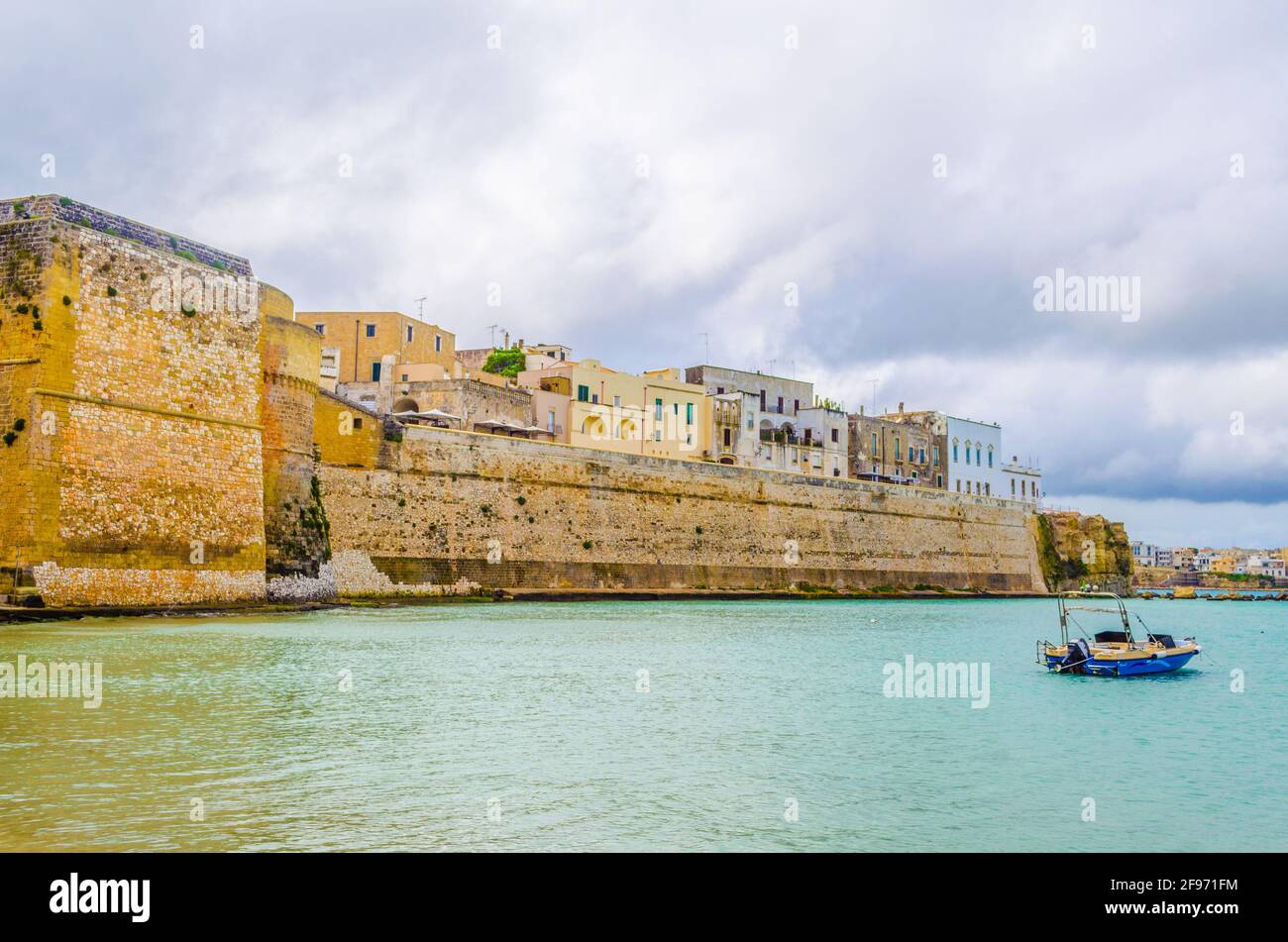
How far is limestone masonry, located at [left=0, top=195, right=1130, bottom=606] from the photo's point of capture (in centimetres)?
1970

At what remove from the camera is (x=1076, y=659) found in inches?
725

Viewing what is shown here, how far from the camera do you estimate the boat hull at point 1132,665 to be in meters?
18.3

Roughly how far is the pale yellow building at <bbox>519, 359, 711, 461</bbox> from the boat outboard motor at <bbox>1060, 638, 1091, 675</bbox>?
2506 centimetres

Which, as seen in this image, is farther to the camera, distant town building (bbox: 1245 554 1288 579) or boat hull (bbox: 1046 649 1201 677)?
distant town building (bbox: 1245 554 1288 579)

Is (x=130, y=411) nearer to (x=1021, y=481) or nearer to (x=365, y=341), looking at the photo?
(x=365, y=341)

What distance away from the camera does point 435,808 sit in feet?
26.0

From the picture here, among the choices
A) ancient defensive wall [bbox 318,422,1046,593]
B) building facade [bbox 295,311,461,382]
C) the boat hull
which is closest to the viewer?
the boat hull

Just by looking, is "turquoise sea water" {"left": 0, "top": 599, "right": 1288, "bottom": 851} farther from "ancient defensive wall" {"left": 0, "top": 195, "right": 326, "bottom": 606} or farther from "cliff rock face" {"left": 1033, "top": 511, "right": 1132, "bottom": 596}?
"cliff rock face" {"left": 1033, "top": 511, "right": 1132, "bottom": 596}

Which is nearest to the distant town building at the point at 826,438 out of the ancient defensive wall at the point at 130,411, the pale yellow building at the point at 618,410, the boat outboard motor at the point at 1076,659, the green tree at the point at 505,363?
the pale yellow building at the point at 618,410

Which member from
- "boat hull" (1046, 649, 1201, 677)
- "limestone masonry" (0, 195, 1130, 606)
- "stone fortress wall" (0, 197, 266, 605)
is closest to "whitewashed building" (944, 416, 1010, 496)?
A: "limestone masonry" (0, 195, 1130, 606)

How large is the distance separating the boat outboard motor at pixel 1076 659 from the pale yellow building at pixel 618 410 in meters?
25.1

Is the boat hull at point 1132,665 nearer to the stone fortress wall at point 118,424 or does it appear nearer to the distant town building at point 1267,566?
the stone fortress wall at point 118,424

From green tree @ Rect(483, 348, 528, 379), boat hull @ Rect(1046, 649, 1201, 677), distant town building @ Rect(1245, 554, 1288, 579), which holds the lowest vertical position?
distant town building @ Rect(1245, 554, 1288, 579)
